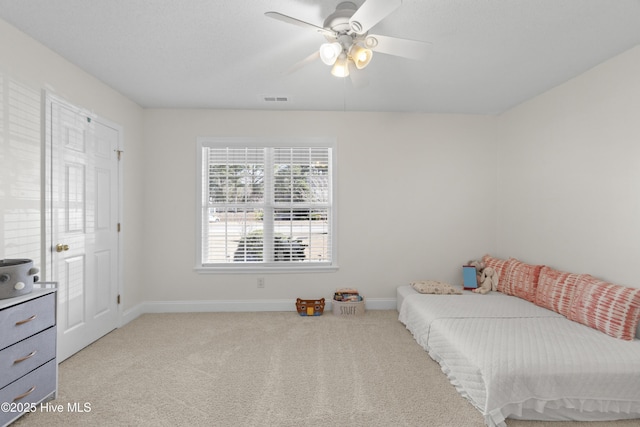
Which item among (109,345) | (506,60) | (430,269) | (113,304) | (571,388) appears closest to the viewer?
(571,388)

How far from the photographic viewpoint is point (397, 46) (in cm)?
184

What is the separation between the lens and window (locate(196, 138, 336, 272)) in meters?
3.88

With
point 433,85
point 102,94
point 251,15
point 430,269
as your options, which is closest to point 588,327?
point 430,269

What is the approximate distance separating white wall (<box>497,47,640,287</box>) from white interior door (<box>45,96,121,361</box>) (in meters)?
4.41

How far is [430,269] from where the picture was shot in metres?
3.99

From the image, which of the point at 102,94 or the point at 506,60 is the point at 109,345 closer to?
the point at 102,94

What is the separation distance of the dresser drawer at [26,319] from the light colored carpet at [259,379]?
1.70ft

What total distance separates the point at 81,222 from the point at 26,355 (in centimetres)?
125

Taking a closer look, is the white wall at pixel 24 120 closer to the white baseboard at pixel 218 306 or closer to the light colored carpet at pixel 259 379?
the light colored carpet at pixel 259 379

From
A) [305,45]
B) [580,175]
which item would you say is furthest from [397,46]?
[580,175]

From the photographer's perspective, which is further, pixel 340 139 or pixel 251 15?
pixel 340 139

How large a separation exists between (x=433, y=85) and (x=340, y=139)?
123 cm

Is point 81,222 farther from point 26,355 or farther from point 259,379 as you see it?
point 259,379

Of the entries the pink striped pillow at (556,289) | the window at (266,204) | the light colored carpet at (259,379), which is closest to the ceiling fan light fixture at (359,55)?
the window at (266,204)
